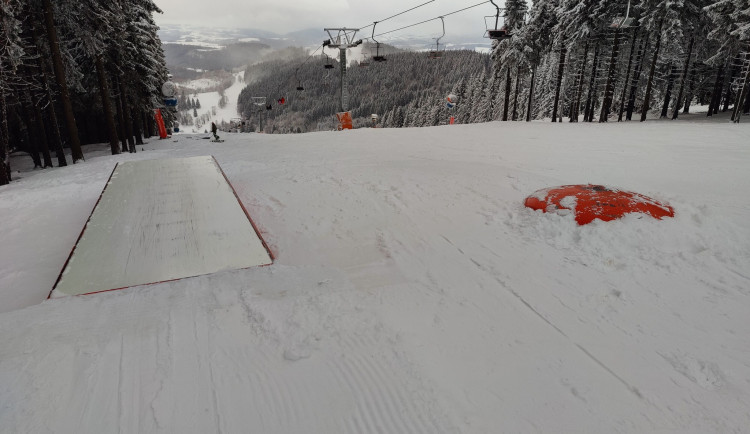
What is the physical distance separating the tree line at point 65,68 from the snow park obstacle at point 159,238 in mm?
9414

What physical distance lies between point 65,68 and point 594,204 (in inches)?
872

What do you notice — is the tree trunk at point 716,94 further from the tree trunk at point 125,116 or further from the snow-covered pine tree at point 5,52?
the snow-covered pine tree at point 5,52

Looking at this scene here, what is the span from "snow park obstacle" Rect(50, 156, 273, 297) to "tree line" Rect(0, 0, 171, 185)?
30.9 feet

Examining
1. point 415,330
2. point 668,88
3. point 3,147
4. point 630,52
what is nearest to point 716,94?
point 668,88

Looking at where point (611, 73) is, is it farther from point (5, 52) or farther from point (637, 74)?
point (5, 52)

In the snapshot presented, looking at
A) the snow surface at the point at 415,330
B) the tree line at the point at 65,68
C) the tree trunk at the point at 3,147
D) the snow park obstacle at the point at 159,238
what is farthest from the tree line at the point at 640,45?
the tree trunk at the point at 3,147

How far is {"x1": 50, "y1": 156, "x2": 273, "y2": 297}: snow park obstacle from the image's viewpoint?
454 centimetres

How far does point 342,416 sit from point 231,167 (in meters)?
11.6

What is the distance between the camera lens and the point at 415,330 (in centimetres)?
371

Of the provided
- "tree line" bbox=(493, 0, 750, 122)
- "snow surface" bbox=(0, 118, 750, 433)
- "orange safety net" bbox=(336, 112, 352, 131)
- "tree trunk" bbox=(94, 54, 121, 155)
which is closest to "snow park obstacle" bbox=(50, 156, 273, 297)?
"snow surface" bbox=(0, 118, 750, 433)

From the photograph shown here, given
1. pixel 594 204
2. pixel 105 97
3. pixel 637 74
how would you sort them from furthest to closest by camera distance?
pixel 637 74
pixel 105 97
pixel 594 204

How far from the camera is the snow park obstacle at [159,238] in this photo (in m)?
4.54

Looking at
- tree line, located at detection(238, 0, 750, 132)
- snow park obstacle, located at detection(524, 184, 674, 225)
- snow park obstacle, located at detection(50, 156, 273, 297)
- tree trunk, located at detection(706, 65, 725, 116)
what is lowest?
snow park obstacle, located at detection(50, 156, 273, 297)

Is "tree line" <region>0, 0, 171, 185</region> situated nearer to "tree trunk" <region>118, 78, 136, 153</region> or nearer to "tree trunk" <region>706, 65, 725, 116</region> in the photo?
"tree trunk" <region>118, 78, 136, 153</region>
